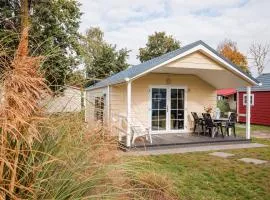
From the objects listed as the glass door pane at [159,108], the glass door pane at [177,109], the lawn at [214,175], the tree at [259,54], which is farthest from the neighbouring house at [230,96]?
the lawn at [214,175]

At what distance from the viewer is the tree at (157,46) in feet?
127

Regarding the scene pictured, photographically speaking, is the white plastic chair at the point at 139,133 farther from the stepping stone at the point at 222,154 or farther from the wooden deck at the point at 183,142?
the stepping stone at the point at 222,154

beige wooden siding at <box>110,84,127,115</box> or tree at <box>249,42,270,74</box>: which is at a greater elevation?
tree at <box>249,42,270,74</box>

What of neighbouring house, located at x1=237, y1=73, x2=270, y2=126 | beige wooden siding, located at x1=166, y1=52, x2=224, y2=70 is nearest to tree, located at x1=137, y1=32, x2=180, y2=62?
neighbouring house, located at x1=237, y1=73, x2=270, y2=126

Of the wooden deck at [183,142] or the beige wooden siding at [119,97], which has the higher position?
the beige wooden siding at [119,97]

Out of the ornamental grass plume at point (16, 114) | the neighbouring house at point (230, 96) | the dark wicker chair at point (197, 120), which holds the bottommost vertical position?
Result: the dark wicker chair at point (197, 120)

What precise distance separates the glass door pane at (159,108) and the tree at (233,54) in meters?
29.4

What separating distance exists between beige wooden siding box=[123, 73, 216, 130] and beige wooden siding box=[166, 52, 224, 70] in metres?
2.24

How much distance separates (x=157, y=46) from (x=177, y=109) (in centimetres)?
2673

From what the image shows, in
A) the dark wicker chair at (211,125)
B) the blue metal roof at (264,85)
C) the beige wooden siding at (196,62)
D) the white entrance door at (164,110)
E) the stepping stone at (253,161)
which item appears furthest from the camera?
the blue metal roof at (264,85)

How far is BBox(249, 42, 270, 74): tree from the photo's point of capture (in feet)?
141

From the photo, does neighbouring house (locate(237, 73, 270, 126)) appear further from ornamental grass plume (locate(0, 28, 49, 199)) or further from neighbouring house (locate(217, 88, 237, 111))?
ornamental grass plume (locate(0, 28, 49, 199))

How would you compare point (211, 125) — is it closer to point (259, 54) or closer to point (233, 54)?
point (233, 54)

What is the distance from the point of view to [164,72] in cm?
1270
